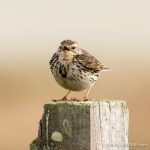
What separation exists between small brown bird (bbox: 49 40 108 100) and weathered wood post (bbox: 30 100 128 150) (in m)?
2.54

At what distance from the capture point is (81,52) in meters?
9.64

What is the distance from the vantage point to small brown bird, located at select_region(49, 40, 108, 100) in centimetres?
898

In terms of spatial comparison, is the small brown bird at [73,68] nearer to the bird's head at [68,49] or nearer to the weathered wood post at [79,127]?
the bird's head at [68,49]

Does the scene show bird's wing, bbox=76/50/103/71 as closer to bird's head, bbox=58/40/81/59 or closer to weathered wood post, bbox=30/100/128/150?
bird's head, bbox=58/40/81/59

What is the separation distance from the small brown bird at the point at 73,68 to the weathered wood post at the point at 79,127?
8.35ft

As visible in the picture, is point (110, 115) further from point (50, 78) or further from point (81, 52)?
point (50, 78)

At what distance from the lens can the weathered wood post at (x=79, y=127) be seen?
615 cm

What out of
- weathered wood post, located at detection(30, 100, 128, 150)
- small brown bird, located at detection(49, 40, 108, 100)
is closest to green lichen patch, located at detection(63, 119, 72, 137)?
weathered wood post, located at detection(30, 100, 128, 150)

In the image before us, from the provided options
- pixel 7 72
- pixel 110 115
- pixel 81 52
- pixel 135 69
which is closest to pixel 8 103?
pixel 7 72

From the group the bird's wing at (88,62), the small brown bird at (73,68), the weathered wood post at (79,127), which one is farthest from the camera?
the bird's wing at (88,62)

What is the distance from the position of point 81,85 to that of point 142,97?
32.3ft

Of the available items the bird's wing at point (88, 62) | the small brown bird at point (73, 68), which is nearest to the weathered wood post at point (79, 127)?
the small brown bird at point (73, 68)

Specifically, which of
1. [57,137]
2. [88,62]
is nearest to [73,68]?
[88,62]

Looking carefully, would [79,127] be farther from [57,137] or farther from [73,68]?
[73,68]
